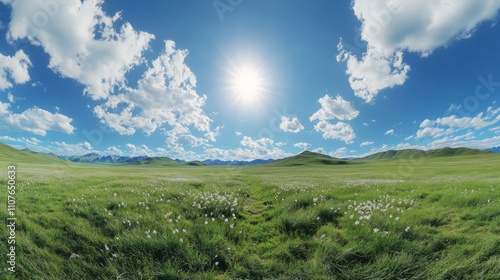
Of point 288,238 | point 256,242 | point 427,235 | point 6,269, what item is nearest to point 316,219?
point 288,238

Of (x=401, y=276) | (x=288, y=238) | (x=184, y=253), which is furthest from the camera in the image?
(x=288, y=238)

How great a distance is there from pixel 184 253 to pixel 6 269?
3.50m

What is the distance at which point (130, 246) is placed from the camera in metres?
5.65

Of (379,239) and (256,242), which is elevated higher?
(379,239)

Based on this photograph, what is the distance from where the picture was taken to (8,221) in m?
6.91

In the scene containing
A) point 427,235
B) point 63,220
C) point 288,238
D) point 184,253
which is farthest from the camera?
point 63,220

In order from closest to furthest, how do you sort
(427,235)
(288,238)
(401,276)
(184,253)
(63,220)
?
(401,276), (184,253), (427,235), (288,238), (63,220)

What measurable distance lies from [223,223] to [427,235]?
559 cm

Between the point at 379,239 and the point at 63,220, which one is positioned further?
the point at 63,220

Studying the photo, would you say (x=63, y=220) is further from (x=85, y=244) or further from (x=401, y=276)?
(x=401, y=276)

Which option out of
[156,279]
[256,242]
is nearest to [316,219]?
[256,242]

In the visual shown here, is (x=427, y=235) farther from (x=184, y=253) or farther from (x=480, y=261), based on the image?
(x=184, y=253)

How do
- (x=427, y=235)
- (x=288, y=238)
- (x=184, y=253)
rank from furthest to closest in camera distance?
(x=288, y=238)
(x=427, y=235)
(x=184, y=253)

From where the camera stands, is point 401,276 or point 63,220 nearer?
point 401,276
